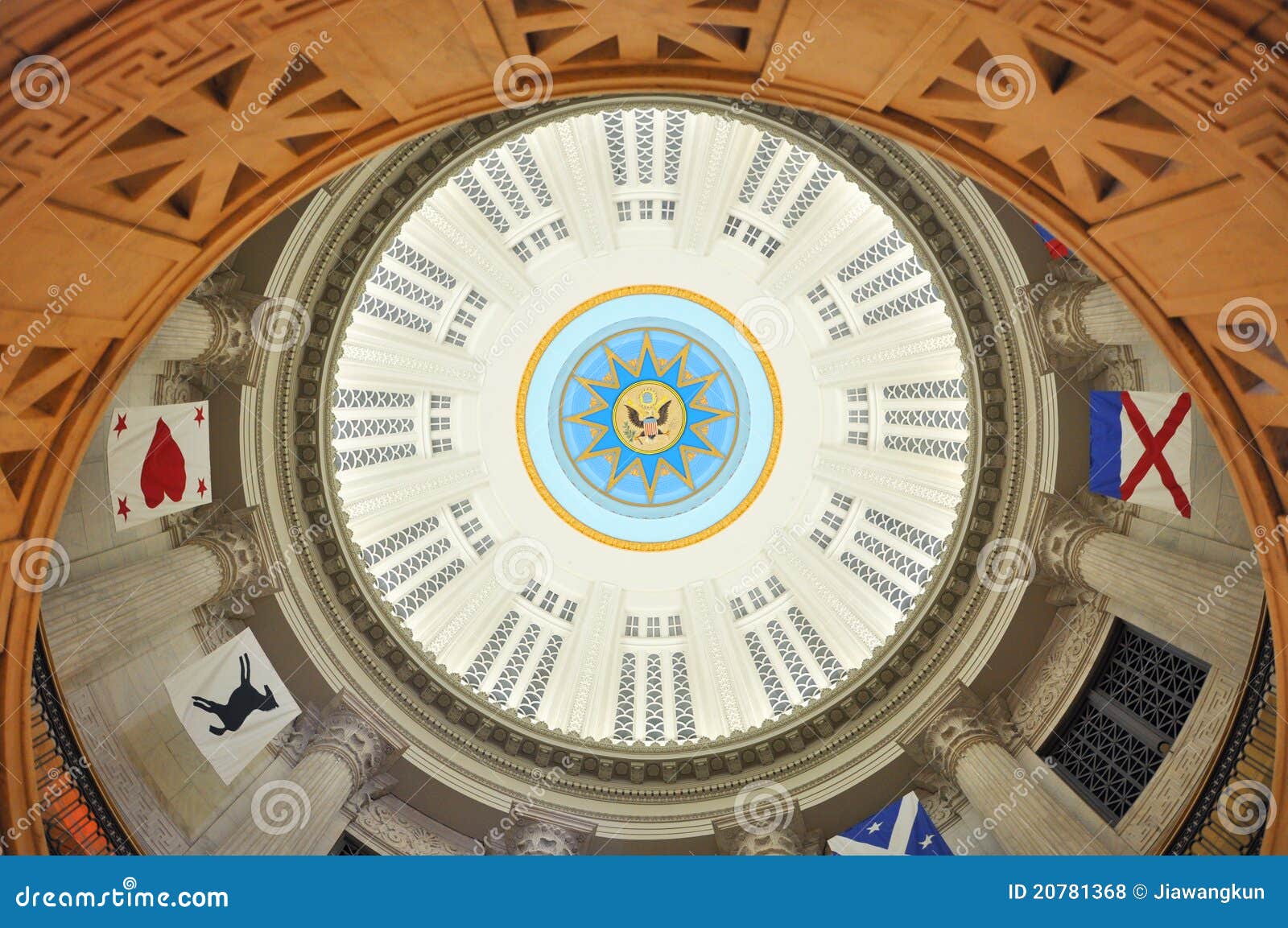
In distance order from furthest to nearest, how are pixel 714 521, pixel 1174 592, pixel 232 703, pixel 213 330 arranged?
pixel 714 521, pixel 232 703, pixel 213 330, pixel 1174 592

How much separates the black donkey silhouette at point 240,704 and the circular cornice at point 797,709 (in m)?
3.02

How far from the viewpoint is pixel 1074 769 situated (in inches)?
755

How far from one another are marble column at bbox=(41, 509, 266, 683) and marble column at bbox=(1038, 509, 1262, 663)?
1841cm

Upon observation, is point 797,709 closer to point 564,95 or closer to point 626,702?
point 626,702

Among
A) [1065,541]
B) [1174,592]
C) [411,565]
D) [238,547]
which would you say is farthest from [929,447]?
[238,547]

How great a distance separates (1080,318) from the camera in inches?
703

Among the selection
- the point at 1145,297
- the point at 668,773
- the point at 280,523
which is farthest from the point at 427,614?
the point at 1145,297

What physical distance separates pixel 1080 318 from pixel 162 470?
18315mm

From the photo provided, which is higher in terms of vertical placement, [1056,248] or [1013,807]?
[1056,248]

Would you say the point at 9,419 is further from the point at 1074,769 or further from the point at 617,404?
the point at 617,404

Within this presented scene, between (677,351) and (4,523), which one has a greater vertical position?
(677,351)

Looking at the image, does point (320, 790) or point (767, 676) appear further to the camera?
point (767, 676)

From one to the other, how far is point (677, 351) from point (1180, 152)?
83.5 ft

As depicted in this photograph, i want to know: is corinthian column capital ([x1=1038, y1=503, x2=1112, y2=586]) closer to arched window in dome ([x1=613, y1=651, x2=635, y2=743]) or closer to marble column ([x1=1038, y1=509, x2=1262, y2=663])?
marble column ([x1=1038, y1=509, x2=1262, y2=663])
